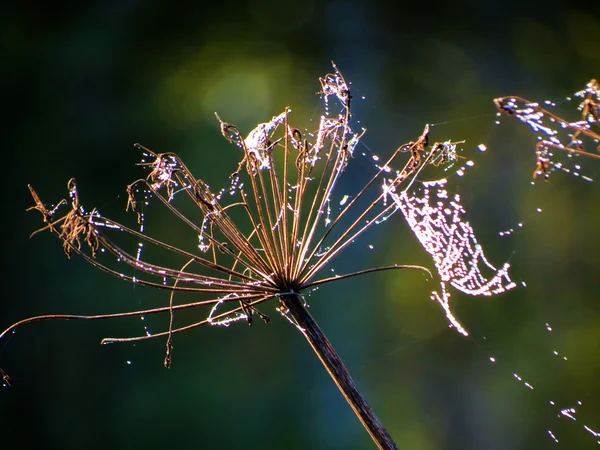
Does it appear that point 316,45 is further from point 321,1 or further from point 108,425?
point 108,425

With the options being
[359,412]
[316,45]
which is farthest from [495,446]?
[359,412]

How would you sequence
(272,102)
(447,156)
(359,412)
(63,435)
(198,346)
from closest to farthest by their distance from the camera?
(359,412)
(447,156)
(63,435)
(198,346)
(272,102)

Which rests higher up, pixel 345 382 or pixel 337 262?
pixel 345 382

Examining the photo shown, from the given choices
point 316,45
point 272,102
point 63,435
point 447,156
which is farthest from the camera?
point 316,45

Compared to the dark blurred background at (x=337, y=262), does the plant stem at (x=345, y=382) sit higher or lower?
higher

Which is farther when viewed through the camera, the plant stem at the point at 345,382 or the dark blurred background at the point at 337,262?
the dark blurred background at the point at 337,262
